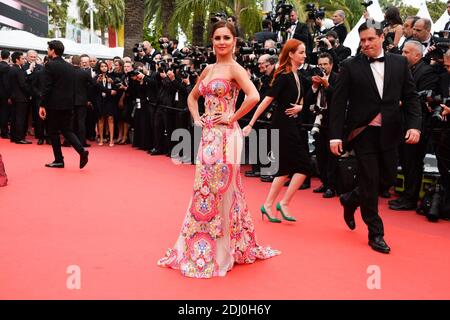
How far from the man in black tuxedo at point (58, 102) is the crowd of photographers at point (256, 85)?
5.10 ft

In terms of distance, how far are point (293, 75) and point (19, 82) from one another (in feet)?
28.9

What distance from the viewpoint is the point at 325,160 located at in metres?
8.05

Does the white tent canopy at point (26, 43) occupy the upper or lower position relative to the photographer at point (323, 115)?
upper

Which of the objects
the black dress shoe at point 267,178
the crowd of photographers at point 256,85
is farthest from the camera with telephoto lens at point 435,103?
the black dress shoe at point 267,178

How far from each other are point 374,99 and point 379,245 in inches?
51.9

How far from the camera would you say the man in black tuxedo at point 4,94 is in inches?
517

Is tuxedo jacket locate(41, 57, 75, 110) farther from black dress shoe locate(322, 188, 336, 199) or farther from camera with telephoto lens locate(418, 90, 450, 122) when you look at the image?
camera with telephoto lens locate(418, 90, 450, 122)

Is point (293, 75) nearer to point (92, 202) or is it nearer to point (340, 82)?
point (340, 82)

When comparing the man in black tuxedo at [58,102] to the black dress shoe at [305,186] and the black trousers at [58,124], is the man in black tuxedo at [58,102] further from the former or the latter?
the black dress shoe at [305,186]

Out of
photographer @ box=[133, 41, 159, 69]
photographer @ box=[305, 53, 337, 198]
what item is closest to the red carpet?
photographer @ box=[305, 53, 337, 198]

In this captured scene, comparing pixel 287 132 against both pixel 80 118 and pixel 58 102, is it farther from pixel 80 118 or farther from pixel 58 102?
pixel 80 118

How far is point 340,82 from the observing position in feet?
17.0

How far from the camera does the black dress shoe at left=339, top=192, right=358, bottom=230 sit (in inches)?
222
